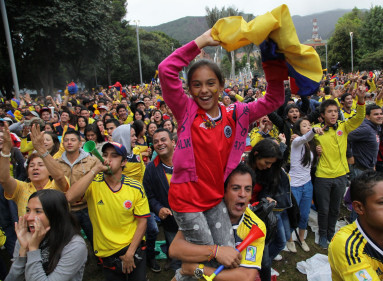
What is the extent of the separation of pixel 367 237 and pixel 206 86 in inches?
61.5

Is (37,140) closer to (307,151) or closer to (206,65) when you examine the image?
(206,65)

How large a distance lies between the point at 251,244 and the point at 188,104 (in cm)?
128

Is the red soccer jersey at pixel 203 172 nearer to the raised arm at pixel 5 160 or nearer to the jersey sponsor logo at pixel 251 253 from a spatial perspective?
the jersey sponsor logo at pixel 251 253

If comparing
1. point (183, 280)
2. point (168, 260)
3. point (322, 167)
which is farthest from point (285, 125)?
point (183, 280)

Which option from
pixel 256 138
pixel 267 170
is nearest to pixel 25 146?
pixel 256 138

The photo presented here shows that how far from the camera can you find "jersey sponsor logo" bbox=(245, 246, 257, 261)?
7.41 feet

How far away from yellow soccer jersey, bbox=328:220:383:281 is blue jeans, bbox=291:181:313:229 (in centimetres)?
270

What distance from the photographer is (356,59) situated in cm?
5034

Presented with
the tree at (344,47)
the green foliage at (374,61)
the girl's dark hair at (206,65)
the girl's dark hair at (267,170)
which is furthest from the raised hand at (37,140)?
the tree at (344,47)

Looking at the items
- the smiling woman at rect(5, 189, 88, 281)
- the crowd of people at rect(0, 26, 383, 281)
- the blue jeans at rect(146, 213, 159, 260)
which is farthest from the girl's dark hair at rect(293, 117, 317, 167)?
the smiling woman at rect(5, 189, 88, 281)

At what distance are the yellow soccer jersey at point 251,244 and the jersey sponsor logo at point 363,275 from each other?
704 mm

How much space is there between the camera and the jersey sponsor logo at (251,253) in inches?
89.0

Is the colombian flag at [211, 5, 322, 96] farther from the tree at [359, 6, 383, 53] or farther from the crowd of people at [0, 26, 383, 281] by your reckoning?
the tree at [359, 6, 383, 53]

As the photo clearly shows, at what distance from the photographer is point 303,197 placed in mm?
4762
